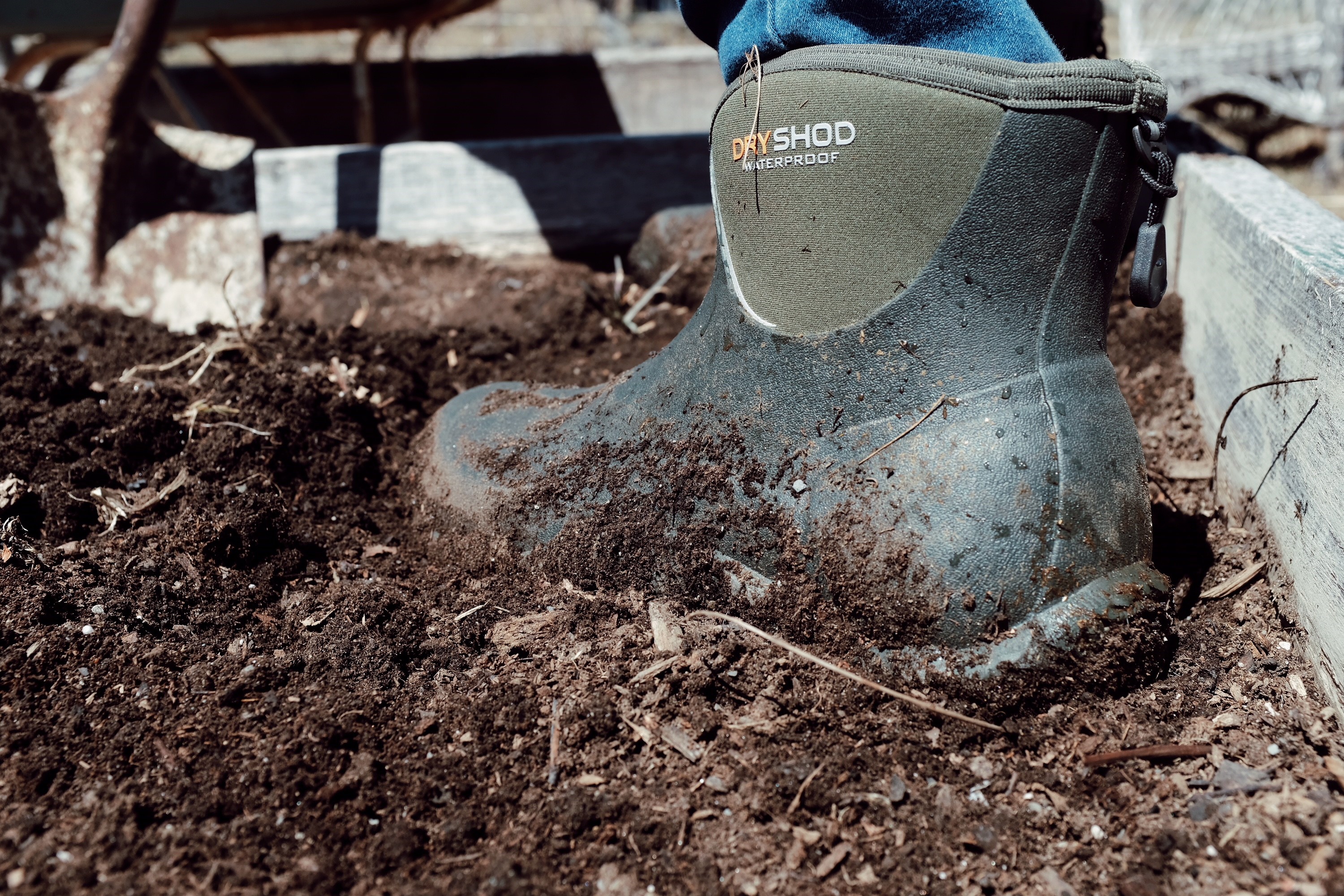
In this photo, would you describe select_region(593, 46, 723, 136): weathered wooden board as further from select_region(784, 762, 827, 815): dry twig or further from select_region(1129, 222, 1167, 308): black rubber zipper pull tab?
select_region(784, 762, 827, 815): dry twig

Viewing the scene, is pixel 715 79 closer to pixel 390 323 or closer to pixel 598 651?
pixel 390 323

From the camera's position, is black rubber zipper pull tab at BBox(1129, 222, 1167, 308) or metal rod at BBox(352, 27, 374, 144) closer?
black rubber zipper pull tab at BBox(1129, 222, 1167, 308)

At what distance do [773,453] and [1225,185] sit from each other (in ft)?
4.02

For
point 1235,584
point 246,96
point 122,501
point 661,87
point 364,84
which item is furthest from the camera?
point 661,87

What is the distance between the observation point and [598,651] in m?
1.22

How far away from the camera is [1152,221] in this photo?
3.91 feet

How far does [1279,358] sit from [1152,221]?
1.21 ft

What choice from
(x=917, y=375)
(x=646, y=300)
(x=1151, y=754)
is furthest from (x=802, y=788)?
(x=646, y=300)

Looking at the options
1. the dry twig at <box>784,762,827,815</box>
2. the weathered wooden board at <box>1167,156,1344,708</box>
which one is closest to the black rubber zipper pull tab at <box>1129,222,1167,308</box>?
the weathered wooden board at <box>1167,156,1344,708</box>

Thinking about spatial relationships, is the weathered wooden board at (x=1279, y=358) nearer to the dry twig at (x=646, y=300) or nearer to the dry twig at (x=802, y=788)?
the dry twig at (x=802, y=788)

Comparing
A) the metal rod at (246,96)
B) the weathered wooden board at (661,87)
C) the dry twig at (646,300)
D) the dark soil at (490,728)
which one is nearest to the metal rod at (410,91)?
the metal rod at (246,96)

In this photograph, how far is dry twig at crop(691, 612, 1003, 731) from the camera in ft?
3.65

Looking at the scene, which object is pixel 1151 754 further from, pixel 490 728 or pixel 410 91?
pixel 410 91

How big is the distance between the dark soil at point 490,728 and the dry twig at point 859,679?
0.04ft
